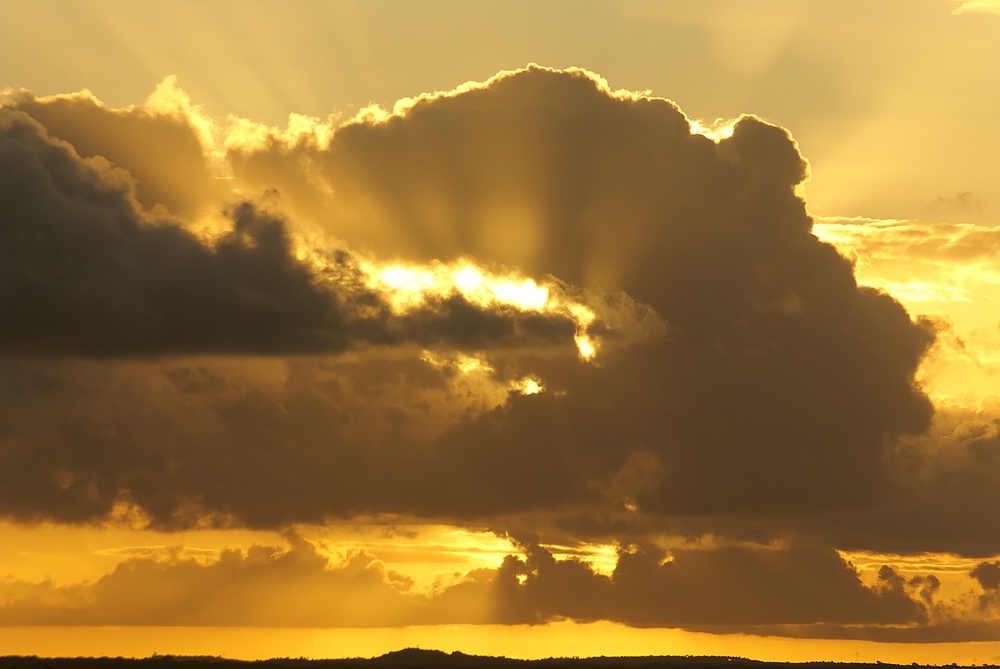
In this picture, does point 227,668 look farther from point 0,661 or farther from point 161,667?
point 0,661

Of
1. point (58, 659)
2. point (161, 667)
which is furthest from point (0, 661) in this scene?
point (161, 667)

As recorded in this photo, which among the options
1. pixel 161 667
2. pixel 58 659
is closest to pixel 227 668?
pixel 161 667

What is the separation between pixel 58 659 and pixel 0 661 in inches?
409

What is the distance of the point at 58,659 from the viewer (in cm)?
19550

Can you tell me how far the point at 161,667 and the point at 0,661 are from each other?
91.2ft

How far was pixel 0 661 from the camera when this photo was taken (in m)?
199

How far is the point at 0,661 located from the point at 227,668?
111 ft

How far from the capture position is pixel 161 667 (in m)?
190

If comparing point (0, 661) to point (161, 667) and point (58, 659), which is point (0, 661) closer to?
point (58, 659)

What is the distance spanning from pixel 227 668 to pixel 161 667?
12.5 metres

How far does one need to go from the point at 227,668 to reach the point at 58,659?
24.6m

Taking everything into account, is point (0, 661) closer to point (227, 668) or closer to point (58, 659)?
point (58, 659)

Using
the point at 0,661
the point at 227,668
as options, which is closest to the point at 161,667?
the point at 227,668
